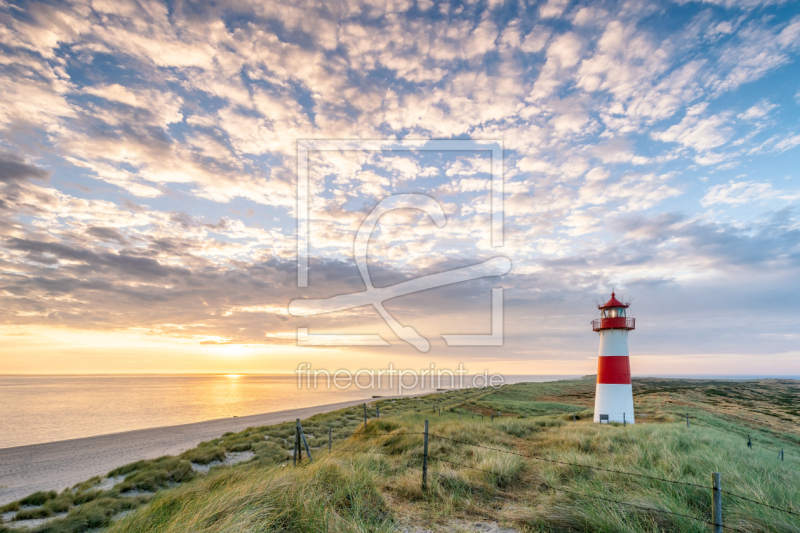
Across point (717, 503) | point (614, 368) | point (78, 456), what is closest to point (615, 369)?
point (614, 368)

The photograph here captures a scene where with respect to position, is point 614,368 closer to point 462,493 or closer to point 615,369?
point 615,369

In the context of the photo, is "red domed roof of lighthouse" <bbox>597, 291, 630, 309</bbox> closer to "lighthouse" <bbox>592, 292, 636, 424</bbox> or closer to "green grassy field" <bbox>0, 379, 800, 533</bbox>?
"lighthouse" <bbox>592, 292, 636, 424</bbox>

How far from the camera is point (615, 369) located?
63.9ft

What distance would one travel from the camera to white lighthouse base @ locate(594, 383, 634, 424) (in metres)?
19.1

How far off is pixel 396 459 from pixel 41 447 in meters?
30.7

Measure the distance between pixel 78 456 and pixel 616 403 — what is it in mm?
30937

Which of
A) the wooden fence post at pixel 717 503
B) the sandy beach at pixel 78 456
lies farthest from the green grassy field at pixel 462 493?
the sandy beach at pixel 78 456

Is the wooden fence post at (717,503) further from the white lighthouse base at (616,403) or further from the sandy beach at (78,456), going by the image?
the sandy beach at (78,456)

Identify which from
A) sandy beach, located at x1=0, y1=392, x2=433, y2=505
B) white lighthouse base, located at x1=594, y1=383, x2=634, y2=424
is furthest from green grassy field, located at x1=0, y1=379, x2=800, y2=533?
white lighthouse base, located at x1=594, y1=383, x2=634, y2=424

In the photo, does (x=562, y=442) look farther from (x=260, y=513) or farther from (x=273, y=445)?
(x=273, y=445)

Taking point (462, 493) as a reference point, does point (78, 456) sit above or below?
below

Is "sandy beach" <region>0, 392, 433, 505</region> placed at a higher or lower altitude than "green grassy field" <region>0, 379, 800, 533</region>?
lower

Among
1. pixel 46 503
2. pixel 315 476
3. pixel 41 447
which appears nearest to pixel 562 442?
pixel 315 476

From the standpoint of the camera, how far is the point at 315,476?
659 cm
